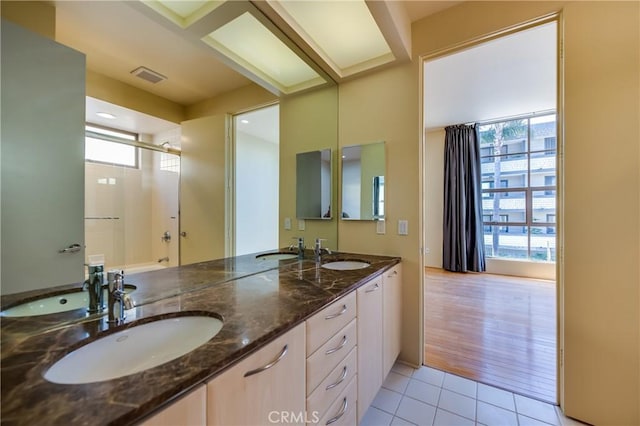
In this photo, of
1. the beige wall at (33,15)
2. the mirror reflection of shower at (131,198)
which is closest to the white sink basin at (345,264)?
the mirror reflection of shower at (131,198)

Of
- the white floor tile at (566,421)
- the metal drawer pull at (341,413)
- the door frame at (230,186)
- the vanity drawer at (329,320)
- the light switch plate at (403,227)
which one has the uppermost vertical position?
the door frame at (230,186)

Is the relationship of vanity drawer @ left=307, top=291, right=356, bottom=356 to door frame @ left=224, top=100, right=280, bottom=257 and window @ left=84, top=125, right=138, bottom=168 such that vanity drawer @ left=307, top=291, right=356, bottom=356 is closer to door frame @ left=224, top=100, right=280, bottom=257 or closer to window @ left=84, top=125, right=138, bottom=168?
door frame @ left=224, top=100, right=280, bottom=257

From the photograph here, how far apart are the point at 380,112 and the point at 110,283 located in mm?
2191

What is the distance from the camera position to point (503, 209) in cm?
521

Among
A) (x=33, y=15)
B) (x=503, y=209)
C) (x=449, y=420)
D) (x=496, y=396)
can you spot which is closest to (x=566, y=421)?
(x=496, y=396)

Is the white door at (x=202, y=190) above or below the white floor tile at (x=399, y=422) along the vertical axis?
above

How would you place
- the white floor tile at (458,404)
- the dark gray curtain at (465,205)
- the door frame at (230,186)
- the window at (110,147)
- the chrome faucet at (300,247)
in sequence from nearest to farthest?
the window at (110,147)
the door frame at (230,186)
the white floor tile at (458,404)
the chrome faucet at (300,247)
the dark gray curtain at (465,205)

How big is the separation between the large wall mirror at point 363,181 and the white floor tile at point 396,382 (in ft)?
4.11

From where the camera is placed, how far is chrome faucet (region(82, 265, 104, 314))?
883mm

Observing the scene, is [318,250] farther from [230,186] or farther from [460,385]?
[460,385]

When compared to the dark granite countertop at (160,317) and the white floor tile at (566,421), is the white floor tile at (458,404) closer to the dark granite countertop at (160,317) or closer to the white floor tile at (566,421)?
the white floor tile at (566,421)

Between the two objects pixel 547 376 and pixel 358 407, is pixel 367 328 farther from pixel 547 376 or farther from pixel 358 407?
pixel 547 376

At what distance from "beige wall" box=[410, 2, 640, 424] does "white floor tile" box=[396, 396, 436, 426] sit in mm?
835

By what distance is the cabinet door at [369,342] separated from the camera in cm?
142
